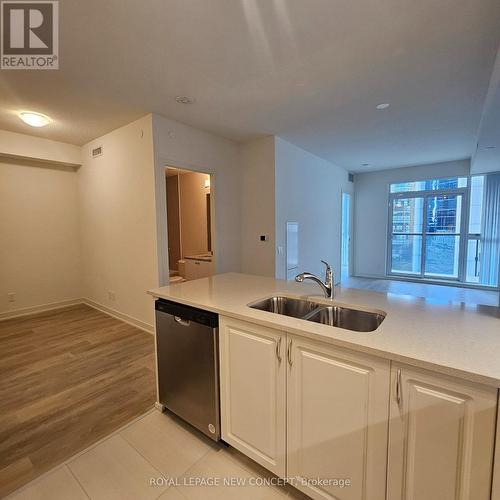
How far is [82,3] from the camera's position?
5.29 feet

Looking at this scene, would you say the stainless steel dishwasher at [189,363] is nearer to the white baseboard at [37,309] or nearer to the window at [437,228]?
the white baseboard at [37,309]

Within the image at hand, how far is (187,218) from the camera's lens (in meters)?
5.97

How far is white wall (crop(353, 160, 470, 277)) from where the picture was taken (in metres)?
6.86

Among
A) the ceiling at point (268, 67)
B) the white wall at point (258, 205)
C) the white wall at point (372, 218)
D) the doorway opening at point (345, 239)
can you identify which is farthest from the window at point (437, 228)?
the white wall at point (258, 205)

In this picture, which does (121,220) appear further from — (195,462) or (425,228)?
(425,228)

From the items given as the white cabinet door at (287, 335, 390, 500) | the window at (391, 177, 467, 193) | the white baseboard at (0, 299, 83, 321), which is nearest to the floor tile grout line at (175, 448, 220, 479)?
the white cabinet door at (287, 335, 390, 500)

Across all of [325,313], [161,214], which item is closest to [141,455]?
[325,313]

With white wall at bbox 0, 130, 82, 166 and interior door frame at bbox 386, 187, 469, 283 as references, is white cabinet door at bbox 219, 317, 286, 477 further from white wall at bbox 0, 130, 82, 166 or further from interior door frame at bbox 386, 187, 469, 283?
interior door frame at bbox 386, 187, 469, 283

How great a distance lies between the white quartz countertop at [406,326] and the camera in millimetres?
933

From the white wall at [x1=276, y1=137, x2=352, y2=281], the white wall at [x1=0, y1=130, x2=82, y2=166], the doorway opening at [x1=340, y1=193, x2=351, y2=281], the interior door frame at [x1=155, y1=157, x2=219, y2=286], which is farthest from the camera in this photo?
the doorway opening at [x1=340, y1=193, x2=351, y2=281]

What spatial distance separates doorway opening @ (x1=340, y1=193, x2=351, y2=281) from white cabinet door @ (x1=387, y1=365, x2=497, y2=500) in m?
5.79

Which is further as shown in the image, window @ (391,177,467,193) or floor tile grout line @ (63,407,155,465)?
window @ (391,177,467,193)

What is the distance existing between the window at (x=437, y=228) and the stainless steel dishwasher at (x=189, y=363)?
261 inches

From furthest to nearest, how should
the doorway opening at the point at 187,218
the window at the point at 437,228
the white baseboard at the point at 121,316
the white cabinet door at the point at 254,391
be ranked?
1. the window at the point at 437,228
2. the doorway opening at the point at 187,218
3. the white baseboard at the point at 121,316
4. the white cabinet door at the point at 254,391
